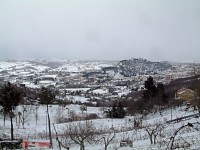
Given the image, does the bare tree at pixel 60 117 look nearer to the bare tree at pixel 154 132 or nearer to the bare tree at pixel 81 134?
the bare tree at pixel 81 134

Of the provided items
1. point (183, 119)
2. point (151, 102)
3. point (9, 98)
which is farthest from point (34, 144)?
point (151, 102)

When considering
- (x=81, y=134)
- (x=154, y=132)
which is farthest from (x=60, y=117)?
(x=81, y=134)

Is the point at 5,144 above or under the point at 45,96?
under

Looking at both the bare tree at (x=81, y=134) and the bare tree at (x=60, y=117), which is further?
the bare tree at (x=60, y=117)

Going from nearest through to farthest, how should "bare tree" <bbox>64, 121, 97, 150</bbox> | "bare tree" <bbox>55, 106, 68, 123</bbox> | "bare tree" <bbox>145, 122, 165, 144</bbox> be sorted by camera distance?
"bare tree" <bbox>64, 121, 97, 150</bbox>, "bare tree" <bbox>145, 122, 165, 144</bbox>, "bare tree" <bbox>55, 106, 68, 123</bbox>

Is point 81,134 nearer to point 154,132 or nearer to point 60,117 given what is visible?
point 154,132

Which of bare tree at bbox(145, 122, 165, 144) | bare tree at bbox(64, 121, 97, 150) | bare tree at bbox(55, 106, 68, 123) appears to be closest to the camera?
bare tree at bbox(64, 121, 97, 150)

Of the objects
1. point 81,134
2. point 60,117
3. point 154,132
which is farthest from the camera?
point 60,117

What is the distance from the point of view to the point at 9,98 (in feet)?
105

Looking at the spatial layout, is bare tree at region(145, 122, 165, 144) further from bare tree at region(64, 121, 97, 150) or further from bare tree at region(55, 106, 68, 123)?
bare tree at region(55, 106, 68, 123)

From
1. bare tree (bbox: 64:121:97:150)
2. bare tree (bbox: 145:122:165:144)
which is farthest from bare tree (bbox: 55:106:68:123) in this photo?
bare tree (bbox: 145:122:165:144)

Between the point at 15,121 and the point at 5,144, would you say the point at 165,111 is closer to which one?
the point at 15,121

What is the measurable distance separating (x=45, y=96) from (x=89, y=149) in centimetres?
1021

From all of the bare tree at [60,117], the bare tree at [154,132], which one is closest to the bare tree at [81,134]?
the bare tree at [154,132]
